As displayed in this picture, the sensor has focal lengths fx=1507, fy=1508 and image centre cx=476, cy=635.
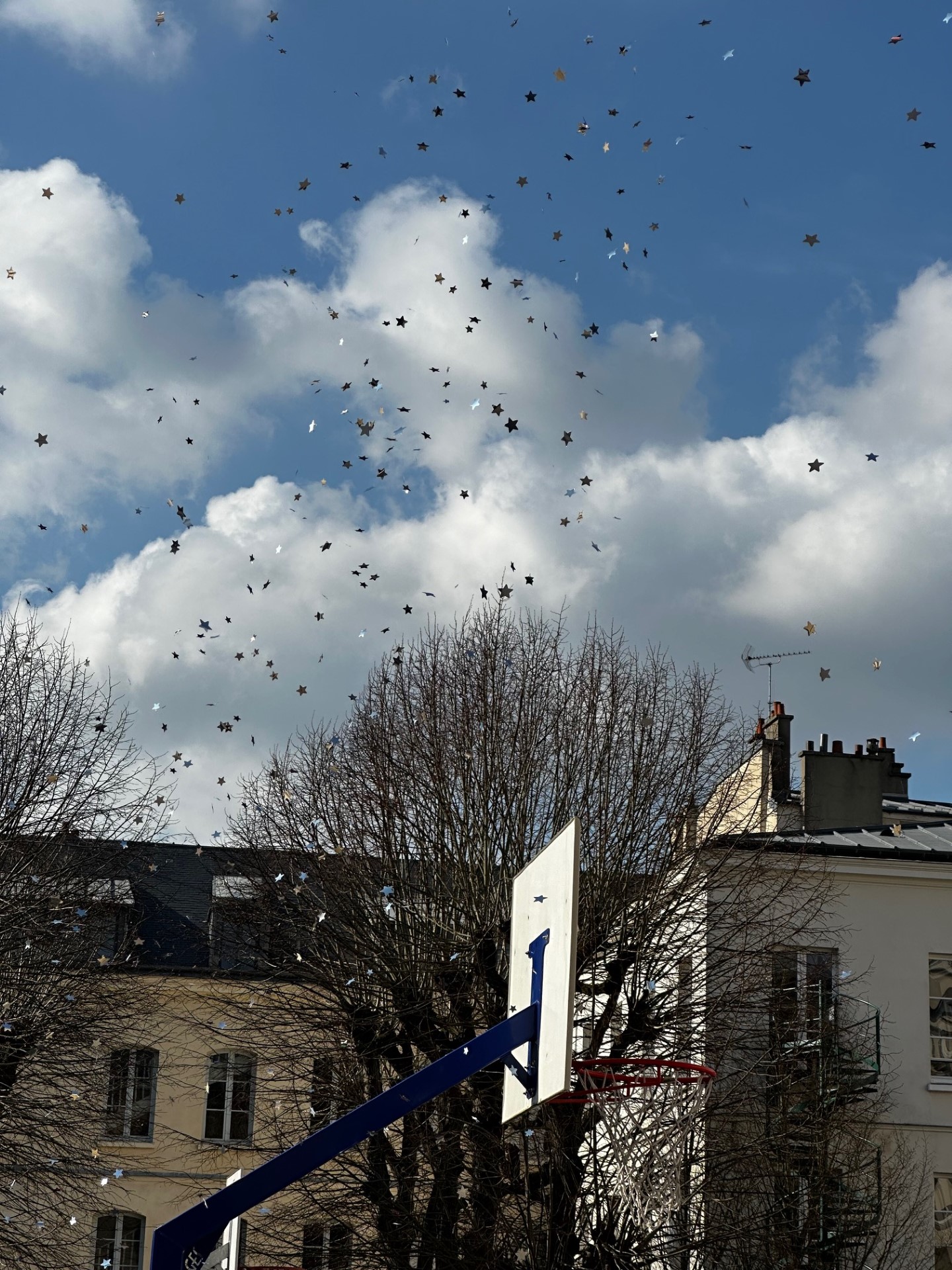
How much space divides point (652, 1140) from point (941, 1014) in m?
9.86

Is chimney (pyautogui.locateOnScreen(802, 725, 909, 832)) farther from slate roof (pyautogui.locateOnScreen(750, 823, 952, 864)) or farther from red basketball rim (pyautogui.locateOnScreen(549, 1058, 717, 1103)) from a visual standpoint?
red basketball rim (pyautogui.locateOnScreen(549, 1058, 717, 1103))

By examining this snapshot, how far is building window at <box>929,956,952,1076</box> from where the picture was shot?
22.8m

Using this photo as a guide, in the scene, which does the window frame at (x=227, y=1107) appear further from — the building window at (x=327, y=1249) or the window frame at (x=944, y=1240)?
the window frame at (x=944, y=1240)

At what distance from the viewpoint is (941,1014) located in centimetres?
2308

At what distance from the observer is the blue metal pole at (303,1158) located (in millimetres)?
7012

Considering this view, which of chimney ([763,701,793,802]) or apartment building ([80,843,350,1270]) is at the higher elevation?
chimney ([763,701,793,802])

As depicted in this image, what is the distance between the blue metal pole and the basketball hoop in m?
5.35

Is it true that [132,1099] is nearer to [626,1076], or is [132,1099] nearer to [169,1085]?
[169,1085]

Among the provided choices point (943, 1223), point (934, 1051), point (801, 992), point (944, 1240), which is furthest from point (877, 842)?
point (944, 1240)

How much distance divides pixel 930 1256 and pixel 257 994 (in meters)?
10.6

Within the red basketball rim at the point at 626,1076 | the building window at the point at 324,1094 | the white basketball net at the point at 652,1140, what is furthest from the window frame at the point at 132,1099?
the red basketball rim at the point at 626,1076

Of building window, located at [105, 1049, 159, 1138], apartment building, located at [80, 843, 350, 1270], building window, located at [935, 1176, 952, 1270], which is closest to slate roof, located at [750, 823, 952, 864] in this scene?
building window, located at [935, 1176, 952, 1270]

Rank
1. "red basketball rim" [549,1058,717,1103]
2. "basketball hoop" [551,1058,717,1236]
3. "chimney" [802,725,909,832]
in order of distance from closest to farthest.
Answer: "red basketball rim" [549,1058,717,1103] < "basketball hoop" [551,1058,717,1236] < "chimney" [802,725,909,832]

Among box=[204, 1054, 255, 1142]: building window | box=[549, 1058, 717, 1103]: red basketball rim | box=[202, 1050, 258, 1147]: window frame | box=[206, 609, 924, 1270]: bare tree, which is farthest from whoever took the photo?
box=[204, 1054, 255, 1142]: building window
